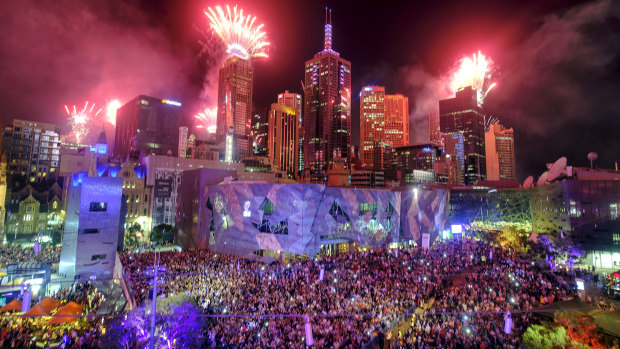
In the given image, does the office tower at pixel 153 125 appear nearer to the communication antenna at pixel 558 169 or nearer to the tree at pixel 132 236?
the tree at pixel 132 236

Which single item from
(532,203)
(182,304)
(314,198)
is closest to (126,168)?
(314,198)

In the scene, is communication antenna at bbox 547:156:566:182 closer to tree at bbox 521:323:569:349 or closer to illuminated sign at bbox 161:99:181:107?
tree at bbox 521:323:569:349

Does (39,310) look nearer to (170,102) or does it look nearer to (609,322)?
(609,322)

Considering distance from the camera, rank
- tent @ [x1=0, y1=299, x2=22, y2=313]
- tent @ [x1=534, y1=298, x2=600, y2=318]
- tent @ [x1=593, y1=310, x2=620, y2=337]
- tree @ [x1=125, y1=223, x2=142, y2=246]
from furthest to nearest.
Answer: tree @ [x1=125, y1=223, x2=142, y2=246] → tent @ [x1=0, y1=299, x2=22, y2=313] → tent @ [x1=534, y1=298, x2=600, y2=318] → tent @ [x1=593, y1=310, x2=620, y2=337]

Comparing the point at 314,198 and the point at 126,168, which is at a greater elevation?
the point at 126,168

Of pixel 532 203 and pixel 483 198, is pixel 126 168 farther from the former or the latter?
pixel 532 203

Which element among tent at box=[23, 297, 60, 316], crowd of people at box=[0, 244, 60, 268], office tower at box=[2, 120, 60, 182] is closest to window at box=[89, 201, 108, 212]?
crowd of people at box=[0, 244, 60, 268]

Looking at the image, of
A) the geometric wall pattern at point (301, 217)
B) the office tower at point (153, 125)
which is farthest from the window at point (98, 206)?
the office tower at point (153, 125)
